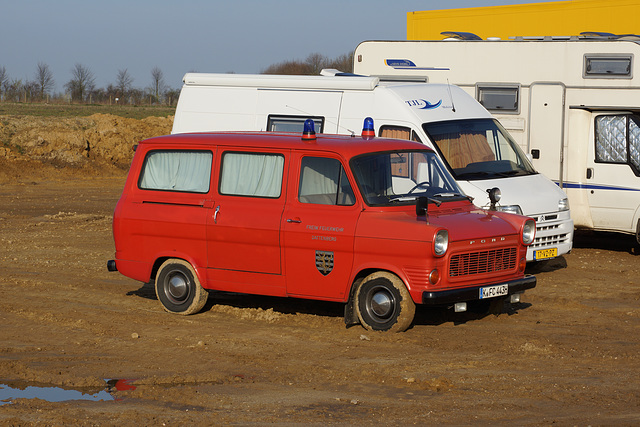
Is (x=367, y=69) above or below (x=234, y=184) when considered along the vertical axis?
above

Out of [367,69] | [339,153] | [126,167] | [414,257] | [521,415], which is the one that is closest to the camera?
[521,415]

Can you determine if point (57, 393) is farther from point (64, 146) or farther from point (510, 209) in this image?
point (64, 146)

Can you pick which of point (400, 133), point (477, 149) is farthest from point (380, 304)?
point (477, 149)

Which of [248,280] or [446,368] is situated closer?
[446,368]

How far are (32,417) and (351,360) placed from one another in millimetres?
2992

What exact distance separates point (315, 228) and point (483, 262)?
179 cm

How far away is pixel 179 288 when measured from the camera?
1102cm

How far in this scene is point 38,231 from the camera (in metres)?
18.8

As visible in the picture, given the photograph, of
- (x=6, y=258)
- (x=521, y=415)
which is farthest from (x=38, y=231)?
(x=521, y=415)

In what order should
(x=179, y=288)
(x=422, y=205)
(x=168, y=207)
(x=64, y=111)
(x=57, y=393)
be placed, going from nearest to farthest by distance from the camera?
(x=57, y=393), (x=422, y=205), (x=168, y=207), (x=179, y=288), (x=64, y=111)

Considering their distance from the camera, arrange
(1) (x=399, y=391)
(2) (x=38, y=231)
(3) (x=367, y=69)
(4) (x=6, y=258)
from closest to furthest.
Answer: (1) (x=399, y=391)
(4) (x=6, y=258)
(3) (x=367, y=69)
(2) (x=38, y=231)

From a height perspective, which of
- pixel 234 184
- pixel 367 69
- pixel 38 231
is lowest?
pixel 38 231

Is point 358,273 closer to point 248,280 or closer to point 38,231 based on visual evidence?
point 248,280

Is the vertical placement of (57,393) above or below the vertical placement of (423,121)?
below
